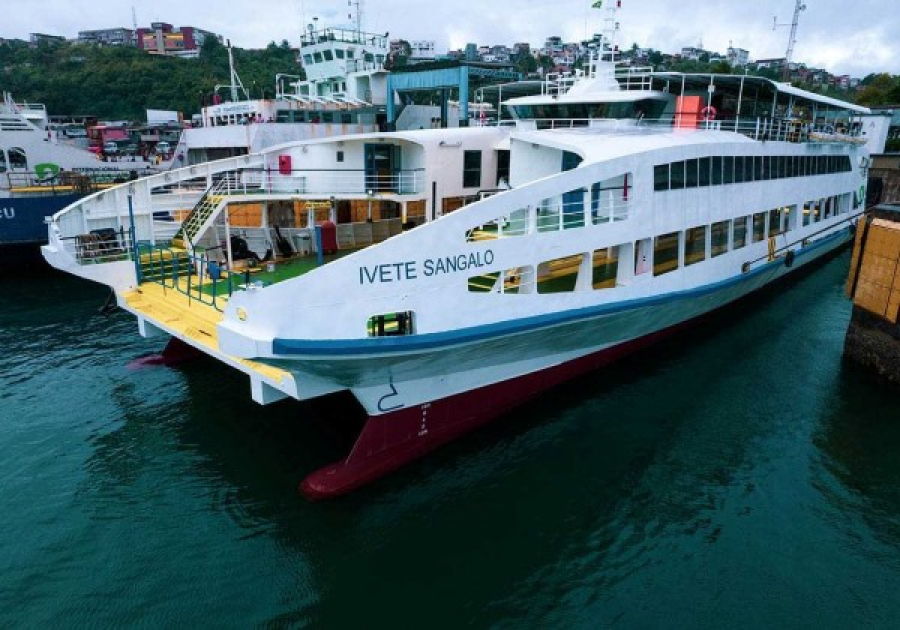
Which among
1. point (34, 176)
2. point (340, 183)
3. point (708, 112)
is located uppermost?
point (708, 112)

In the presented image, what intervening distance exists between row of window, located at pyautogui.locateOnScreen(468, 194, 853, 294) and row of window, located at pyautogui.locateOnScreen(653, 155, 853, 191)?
1194mm

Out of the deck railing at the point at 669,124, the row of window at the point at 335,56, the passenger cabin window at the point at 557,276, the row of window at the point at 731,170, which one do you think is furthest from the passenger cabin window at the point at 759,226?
the row of window at the point at 335,56

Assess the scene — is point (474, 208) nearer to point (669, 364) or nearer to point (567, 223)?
point (567, 223)

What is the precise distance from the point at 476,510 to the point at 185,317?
7.30m

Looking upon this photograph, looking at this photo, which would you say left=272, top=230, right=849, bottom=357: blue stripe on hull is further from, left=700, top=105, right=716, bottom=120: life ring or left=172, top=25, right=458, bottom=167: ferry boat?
left=172, top=25, right=458, bottom=167: ferry boat

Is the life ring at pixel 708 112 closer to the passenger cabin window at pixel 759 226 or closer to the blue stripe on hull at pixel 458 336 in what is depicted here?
the passenger cabin window at pixel 759 226

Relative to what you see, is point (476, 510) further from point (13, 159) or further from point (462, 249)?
point (13, 159)

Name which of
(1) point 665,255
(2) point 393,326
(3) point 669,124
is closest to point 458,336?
(2) point 393,326

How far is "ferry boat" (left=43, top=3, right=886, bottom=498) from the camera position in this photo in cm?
982

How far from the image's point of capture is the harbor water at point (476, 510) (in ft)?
28.2

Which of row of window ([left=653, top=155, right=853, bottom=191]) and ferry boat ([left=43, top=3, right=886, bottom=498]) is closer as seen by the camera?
ferry boat ([left=43, top=3, right=886, bottom=498])

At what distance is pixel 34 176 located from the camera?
3847 centimetres

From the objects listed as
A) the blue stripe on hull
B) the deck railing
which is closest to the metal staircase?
the blue stripe on hull

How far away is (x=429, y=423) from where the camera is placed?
1183 cm
